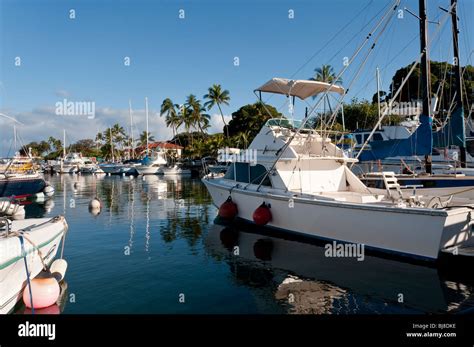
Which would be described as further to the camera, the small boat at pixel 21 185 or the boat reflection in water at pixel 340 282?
the small boat at pixel 21 185

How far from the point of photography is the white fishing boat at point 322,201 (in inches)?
368

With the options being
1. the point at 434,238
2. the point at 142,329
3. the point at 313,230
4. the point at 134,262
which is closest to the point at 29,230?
the point at 134,262

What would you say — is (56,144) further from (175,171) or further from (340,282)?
(340,282)

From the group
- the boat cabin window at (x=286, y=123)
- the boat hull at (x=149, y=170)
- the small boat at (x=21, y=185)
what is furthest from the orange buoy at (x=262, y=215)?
the boat hull at (x=149, y=170)

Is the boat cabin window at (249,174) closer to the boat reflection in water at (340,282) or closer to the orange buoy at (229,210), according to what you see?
the orange buoy at (229,210)

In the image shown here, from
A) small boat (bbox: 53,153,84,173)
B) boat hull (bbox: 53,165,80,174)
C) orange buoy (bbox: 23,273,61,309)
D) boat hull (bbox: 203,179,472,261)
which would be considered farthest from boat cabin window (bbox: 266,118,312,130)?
boat hull (bbox: 53,165,80,174)

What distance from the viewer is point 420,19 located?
1631 cm

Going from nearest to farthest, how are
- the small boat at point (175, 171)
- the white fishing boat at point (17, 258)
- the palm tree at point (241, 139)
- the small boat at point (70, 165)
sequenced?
1. the white fishing boat at point (17, 258)
2. the palm tree at point (241, 139)
3. the small boat at point (175, 171)
4. the small boat at point (70, 165)

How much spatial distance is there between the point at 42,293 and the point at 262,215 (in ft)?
25.4

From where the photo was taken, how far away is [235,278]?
9.09 metres

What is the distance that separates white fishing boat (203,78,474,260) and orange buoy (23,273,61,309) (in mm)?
7511

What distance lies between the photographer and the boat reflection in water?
7.33 m

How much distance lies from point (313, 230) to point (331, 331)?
24.9 feet

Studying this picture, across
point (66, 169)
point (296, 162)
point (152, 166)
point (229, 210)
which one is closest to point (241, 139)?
point (152, 166)
